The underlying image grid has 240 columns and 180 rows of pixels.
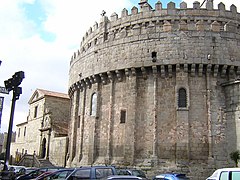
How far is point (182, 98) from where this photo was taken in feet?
68.5

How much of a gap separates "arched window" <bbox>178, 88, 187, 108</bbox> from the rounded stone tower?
64 millimetres

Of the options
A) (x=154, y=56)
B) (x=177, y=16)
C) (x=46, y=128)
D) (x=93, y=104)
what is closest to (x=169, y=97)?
(x=154, y=56)

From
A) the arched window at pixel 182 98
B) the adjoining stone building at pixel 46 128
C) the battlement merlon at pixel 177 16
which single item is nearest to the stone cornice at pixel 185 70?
the arched window at pixel 182 98

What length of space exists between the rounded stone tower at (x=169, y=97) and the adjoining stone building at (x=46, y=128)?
291 inches

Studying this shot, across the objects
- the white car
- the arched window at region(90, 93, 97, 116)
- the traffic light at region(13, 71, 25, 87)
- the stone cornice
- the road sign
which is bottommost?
the white car

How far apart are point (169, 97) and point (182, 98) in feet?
2.76

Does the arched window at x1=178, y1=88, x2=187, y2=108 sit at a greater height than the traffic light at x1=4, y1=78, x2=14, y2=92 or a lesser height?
greater

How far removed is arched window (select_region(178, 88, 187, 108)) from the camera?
20750mm

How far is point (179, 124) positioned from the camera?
20.1m

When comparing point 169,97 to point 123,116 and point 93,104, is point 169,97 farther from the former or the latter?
point 93,104

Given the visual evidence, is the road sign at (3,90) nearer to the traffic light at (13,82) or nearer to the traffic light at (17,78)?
the traffic light at (13,82)

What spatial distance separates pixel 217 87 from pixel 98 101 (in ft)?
27.8

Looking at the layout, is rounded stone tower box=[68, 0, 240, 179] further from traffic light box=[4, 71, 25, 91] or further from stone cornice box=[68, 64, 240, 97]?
traffic light box=[4, 71, 25, 91]

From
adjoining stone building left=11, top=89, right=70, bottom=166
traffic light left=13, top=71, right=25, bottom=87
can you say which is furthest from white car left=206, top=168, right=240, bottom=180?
adjoining stone building left=11, top=89, right=70, bottom=166
